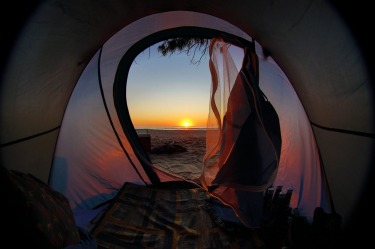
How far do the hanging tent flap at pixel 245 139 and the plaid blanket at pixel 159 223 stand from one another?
1.09 feet

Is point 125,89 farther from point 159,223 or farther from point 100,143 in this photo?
point 159,223

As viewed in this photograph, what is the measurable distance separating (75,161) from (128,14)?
177cm

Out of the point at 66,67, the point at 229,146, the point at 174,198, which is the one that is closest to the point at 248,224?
the point at 229,146

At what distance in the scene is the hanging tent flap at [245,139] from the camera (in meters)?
1.74

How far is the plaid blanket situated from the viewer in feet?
5.70

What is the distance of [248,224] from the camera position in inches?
71.0

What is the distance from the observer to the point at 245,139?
178 centimetres

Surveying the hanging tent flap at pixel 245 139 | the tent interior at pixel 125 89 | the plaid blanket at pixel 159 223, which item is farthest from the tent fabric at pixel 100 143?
the hanging tent flap at pixel 245 139

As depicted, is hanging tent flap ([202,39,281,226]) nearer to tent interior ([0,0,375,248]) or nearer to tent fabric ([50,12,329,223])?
tent interior ([0,0,375,248])

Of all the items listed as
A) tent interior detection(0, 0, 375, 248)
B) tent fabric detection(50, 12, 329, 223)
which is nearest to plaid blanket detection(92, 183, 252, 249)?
tent interior detection(0, 0, 375, 248)

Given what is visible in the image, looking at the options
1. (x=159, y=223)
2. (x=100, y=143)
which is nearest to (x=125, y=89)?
(x=100, y=143)

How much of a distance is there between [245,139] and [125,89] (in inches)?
75.3

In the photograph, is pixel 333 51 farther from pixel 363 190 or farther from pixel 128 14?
pixel 128 14

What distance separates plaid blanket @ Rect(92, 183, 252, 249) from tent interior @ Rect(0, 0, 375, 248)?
0.06m
